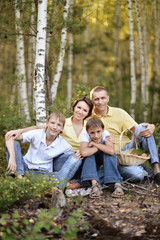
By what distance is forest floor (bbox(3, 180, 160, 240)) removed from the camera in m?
2.83

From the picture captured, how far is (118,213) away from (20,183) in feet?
3.73

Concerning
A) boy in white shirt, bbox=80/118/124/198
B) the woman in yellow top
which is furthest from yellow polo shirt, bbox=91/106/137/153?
boy in white shirt, bbox=80/118/124/198

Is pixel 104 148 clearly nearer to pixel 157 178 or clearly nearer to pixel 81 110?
pixel 81 110

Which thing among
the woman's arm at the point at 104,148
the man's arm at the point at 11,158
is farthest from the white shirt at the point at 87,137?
the man's arm at the point at 11,158

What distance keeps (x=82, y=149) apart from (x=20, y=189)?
105 centimetres

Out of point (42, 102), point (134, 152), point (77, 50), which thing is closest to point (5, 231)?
point (134, 152)

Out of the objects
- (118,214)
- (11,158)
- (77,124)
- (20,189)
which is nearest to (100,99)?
(77,124)

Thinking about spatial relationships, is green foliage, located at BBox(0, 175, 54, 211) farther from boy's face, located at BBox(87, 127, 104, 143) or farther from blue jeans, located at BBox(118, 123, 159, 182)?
blue jeans, located at BBox(118, 123, 159, 182)

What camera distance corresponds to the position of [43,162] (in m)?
4.00

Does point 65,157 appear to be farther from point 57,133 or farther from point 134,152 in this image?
point 134,152

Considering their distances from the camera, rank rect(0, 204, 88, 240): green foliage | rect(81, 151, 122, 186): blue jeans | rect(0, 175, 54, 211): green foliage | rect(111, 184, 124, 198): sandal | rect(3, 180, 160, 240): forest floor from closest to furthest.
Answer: rect(0, 204, 88, 240): green foliage → rect(3, 180, 160, 240): forest floor → rect(0, 175, 54, 211): green foliage → rect(111, 184, 124, 198): sandal → rect(81, 151, 122, 186): blue jeans

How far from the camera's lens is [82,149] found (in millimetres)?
3871

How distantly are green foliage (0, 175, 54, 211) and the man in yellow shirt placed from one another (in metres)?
1.31

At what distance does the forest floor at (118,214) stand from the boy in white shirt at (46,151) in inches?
19.4
